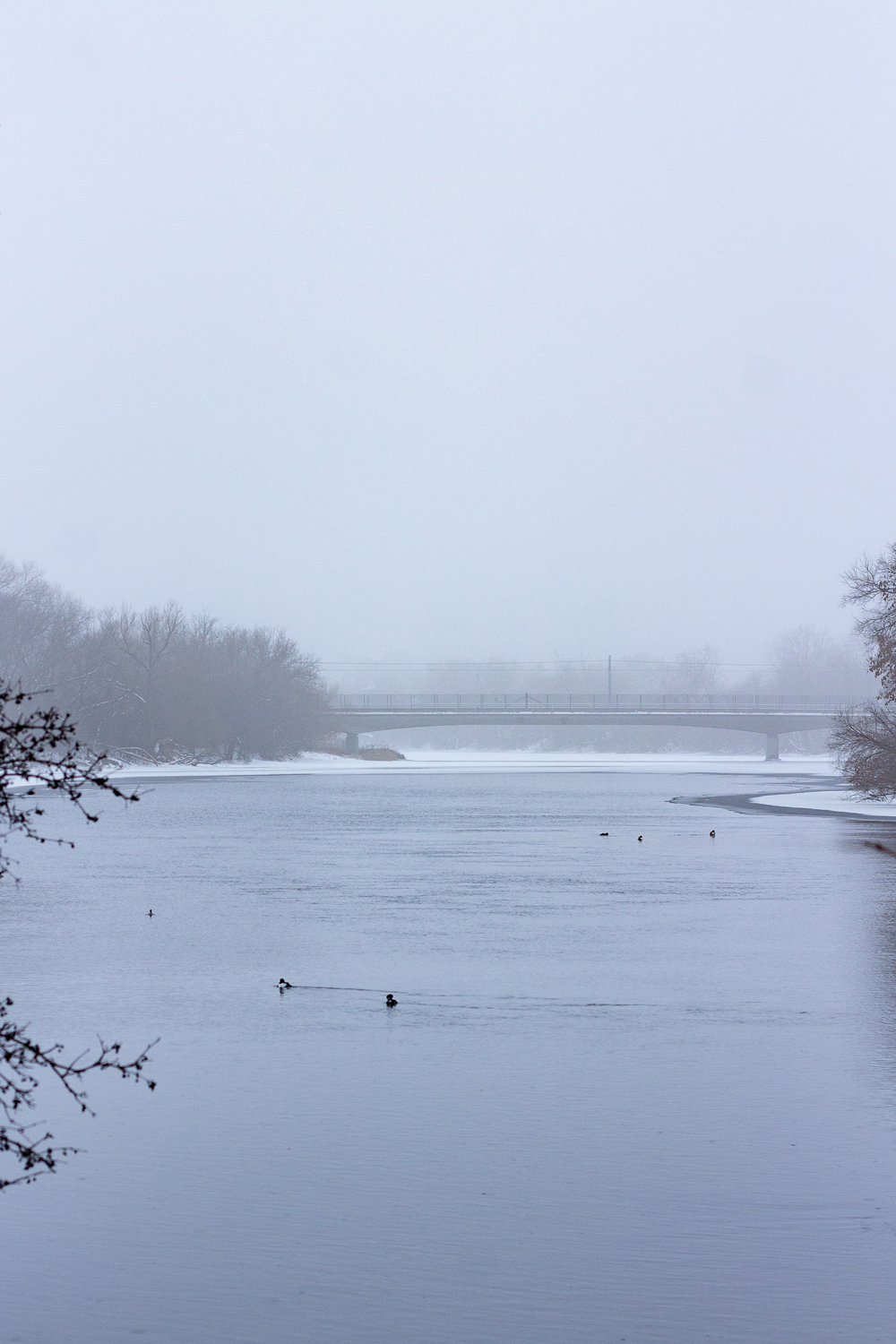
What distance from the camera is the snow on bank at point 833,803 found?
5206cm

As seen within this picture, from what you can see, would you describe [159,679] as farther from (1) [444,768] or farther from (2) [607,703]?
A: (2) [607,703]

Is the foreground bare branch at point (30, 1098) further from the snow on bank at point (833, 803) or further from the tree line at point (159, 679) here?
the tree line at point (159, 679)

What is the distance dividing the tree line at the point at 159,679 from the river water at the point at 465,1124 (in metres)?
78.1

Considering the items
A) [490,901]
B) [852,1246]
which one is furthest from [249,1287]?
[490,901]

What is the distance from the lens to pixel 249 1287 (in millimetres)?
7551

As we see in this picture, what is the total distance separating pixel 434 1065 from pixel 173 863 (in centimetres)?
2125

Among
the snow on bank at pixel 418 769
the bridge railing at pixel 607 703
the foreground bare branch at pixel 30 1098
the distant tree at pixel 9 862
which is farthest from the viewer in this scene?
the bridge railing at pixel 607 703

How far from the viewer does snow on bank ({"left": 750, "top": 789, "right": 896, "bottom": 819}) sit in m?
52.1

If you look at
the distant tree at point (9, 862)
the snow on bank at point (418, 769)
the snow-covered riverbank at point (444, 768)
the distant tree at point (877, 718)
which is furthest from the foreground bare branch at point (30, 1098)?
the snow on bank at point (418, 769)

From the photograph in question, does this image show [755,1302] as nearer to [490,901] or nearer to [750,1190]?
[750,1190]

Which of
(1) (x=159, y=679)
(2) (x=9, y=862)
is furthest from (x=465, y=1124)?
(1) (x=159, y=679)

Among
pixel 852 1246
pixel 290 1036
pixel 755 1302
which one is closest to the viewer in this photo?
pixel 755 1302

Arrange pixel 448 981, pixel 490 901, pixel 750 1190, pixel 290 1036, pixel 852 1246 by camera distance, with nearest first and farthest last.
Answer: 1. pixel 852 1246
2. pixel 750 1190
3. pixel 290 1036
4. pixel 448 981
5. pixel 490 901

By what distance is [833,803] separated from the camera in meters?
57.8
